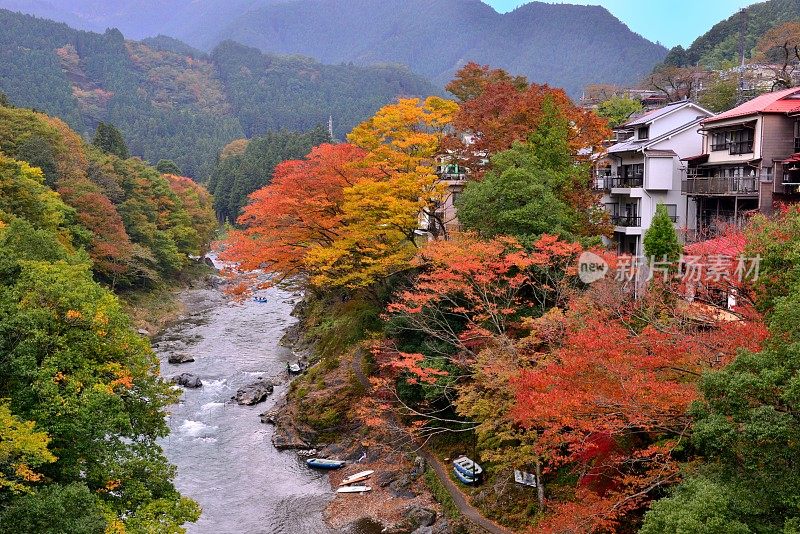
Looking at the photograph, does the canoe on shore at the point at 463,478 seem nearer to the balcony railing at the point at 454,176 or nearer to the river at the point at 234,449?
the river at the point at 234,449

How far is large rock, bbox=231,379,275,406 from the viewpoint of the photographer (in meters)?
29.7

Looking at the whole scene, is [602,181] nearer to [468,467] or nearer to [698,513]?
[468,467]

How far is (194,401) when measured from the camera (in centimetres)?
2980

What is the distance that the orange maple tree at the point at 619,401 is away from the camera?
504 inches

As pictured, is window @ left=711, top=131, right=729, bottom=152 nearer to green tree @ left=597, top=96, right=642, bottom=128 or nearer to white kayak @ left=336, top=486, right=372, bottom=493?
white kayak @ left=336, top=486, right=372, bottom=493

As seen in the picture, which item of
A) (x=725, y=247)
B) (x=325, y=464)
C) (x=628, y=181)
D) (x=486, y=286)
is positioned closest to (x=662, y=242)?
(x=725, y=247)

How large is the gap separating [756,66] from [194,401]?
4877cm

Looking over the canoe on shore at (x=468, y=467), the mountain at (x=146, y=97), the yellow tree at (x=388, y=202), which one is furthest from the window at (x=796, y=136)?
the mountain at (x=146, y=97)

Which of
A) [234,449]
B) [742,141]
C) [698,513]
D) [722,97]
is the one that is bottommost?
[234,449]

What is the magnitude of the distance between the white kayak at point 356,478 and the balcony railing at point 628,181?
16.9 m

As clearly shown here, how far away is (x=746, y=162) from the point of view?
25.3 metres

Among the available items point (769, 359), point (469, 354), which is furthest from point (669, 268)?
point (769, 359)

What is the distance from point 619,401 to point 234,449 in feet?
53.2

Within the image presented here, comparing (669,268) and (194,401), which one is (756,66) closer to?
(669,268)
